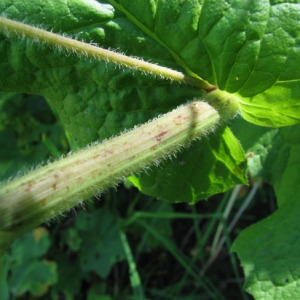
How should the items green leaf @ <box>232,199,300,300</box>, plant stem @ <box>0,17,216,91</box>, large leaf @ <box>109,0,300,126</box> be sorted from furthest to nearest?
1. green leaf @ <box>232,199,300,300</box>
2. large leaf @ <box>109,0,300,126</box>
3. plant stem @ <box>0,17,216,91</box>

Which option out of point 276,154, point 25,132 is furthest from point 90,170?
point 25,132

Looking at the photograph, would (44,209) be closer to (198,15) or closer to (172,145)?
(172,145)

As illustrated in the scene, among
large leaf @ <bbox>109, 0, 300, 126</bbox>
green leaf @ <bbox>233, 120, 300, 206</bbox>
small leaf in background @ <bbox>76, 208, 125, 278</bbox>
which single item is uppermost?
large leaf @ <bbox>109, 0, 300, 126</bbox>

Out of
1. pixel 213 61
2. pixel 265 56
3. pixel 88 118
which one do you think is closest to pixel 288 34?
pixel 265 56

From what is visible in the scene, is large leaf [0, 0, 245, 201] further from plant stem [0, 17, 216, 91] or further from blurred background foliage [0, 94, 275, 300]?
blurred background foliage [0, 94, 275, 300]

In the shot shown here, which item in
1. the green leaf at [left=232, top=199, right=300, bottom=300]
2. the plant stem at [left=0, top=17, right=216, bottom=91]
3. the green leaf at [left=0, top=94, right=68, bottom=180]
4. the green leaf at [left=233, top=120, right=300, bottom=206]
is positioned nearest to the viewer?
the plant stem at [left=0, top=17, right=216, bottom=91]

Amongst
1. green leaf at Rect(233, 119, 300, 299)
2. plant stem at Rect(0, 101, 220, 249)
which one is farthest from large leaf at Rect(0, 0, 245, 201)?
green leaf at Rect(233, 119, 300, 299)

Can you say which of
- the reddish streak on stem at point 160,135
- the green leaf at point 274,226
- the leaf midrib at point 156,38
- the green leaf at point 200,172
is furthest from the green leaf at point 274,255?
the reddish streak on stem at point 160,135
